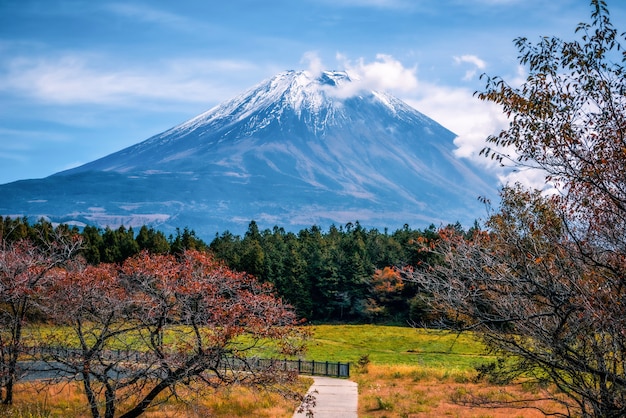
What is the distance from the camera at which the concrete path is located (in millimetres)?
19359

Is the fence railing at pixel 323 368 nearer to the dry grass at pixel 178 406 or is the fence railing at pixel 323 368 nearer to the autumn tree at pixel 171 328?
the dry grass at pixel 178 406

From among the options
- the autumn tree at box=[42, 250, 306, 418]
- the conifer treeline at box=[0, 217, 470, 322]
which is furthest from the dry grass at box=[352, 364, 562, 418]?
the conifer treeline at box=[0, 217, 470, 322]

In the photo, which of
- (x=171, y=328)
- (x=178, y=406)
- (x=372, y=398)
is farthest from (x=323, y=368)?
(x=171, y=328)

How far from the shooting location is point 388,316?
7156cm

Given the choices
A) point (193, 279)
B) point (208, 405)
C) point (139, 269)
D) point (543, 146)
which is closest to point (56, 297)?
point (139, 269)

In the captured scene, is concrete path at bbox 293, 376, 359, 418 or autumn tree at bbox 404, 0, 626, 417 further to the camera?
concrete path at bbox 293, 376, 359, 418

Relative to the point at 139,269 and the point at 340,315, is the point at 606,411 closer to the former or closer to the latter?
the point at 139,269

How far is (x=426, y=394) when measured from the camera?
A: 22797 mm

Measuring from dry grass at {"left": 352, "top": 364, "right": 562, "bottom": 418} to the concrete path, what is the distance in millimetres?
367

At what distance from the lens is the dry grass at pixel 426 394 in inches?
760

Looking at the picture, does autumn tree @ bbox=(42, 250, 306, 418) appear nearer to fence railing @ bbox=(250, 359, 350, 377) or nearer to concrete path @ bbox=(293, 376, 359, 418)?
concrete path @ bbox=(293, 376, 359, 418)

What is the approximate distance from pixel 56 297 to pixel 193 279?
3743mm

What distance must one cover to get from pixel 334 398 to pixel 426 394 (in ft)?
11.3

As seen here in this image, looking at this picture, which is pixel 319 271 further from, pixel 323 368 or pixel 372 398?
pixel 372 398
